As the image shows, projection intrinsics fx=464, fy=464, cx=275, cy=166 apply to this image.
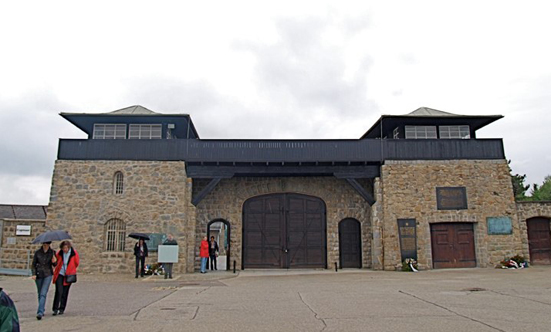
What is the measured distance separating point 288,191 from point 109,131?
857cm

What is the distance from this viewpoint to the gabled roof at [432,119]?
2088 cm

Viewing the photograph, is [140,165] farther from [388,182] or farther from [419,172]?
[419,172]

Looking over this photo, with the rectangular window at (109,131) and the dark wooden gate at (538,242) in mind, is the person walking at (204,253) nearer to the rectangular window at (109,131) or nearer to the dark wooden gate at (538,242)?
the rectangular window at (109,131)

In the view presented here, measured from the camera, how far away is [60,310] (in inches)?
345

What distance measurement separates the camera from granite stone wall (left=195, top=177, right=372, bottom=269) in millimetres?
19984

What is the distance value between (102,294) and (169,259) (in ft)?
14.7

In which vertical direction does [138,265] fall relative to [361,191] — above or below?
below

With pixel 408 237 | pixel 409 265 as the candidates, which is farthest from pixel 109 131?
pixel 409 265

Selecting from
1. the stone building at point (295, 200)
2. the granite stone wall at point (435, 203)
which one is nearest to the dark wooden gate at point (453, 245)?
the stone building at point (295, 200)

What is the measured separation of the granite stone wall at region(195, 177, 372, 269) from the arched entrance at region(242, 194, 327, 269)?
31cm

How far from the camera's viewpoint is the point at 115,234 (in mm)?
18656

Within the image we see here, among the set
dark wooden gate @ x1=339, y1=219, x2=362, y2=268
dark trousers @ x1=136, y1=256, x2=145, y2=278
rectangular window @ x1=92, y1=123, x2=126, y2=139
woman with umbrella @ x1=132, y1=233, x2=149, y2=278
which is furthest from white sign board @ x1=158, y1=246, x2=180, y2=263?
dark wooden gate @ x1=339, y1=219, x2=362, y2=268

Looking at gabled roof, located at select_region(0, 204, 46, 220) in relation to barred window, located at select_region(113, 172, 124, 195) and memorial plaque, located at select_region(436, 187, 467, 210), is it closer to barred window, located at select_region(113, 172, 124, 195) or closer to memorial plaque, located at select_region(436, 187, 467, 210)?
barred window, located at select_region(113, 172, 124, 195)

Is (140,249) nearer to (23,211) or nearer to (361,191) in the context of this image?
(361,191)
